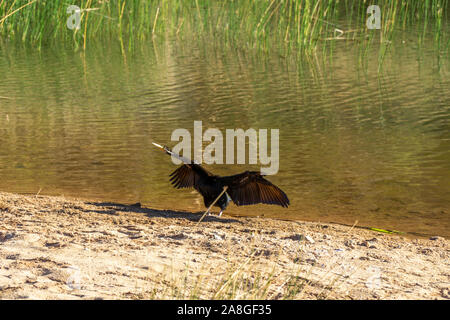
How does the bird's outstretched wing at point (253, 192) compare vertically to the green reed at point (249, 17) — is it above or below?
below

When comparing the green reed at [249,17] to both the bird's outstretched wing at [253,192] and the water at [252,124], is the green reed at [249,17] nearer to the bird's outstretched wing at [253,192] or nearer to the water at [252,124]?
the water at [252,124]

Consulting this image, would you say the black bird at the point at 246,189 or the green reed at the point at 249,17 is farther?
the green reed at the point at 249,17

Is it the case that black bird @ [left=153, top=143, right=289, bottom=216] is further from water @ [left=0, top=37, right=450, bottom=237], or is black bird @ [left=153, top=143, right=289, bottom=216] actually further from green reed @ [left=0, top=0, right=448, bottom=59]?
green reed @ [left=0, top=0, right=448, bottom=59]

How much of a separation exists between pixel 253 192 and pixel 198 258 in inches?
33.7

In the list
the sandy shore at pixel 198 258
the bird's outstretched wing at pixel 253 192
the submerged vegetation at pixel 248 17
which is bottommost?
the sandy shore at pixel 198 258

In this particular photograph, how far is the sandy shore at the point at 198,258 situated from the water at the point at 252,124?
0.61 meters

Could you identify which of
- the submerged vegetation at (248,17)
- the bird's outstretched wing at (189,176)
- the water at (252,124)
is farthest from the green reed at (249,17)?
the bird's outstretched wing at (189,176)

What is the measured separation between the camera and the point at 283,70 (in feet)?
34.7

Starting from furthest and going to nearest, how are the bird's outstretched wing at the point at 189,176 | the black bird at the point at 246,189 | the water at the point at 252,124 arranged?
the water at the point at 252,124 < the bird's outstretched wing at the point at 189,176 < the black bird at the point at 246,189

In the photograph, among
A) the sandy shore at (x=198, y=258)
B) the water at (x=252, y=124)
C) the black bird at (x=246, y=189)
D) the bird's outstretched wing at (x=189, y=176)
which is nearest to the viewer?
the sandy shore at (x=198, y=258)

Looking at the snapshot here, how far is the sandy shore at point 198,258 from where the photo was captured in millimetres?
3188

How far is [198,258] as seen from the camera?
3.71 metres

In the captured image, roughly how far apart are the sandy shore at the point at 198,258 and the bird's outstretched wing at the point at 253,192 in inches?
7.6
